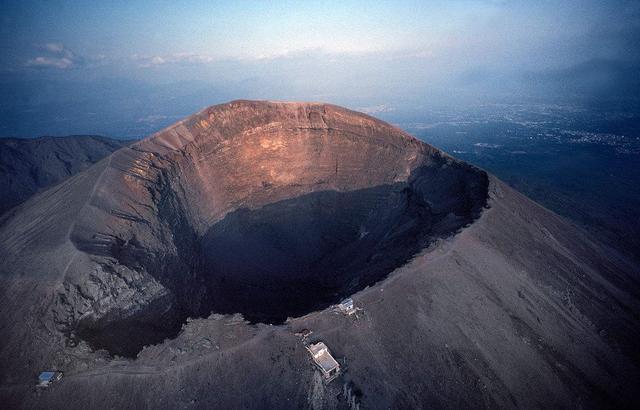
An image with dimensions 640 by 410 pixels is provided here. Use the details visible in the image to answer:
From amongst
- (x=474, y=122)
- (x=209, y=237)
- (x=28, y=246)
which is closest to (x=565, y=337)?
(x=209, y=237)

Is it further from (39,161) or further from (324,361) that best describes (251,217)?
(39,161)

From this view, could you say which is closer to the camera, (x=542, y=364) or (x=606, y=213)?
(x=542, y=364)

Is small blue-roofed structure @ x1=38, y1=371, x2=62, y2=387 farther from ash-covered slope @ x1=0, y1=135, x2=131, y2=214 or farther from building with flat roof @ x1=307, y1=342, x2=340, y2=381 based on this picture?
ash-covered slope @ x1=0, y1=135, x2=131, y2=214

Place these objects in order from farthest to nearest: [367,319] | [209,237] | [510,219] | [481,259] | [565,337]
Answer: [209,237]
[510,219]
[481,259]
[565,337]
[367,319]

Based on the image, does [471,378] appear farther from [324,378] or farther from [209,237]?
[209,237]

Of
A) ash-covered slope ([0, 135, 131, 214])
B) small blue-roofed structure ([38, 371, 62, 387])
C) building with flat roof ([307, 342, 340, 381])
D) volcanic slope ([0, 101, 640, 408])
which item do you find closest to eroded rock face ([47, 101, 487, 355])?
volcanic slope ([0, 101, 640, 408])

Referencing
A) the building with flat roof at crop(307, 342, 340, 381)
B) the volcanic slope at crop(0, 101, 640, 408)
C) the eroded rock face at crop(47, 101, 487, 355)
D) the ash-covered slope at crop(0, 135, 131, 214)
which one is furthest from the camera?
the ash-covered slope at crop(0, 135, 131, 214)

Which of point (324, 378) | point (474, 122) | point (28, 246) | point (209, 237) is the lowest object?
point (474, 122)
